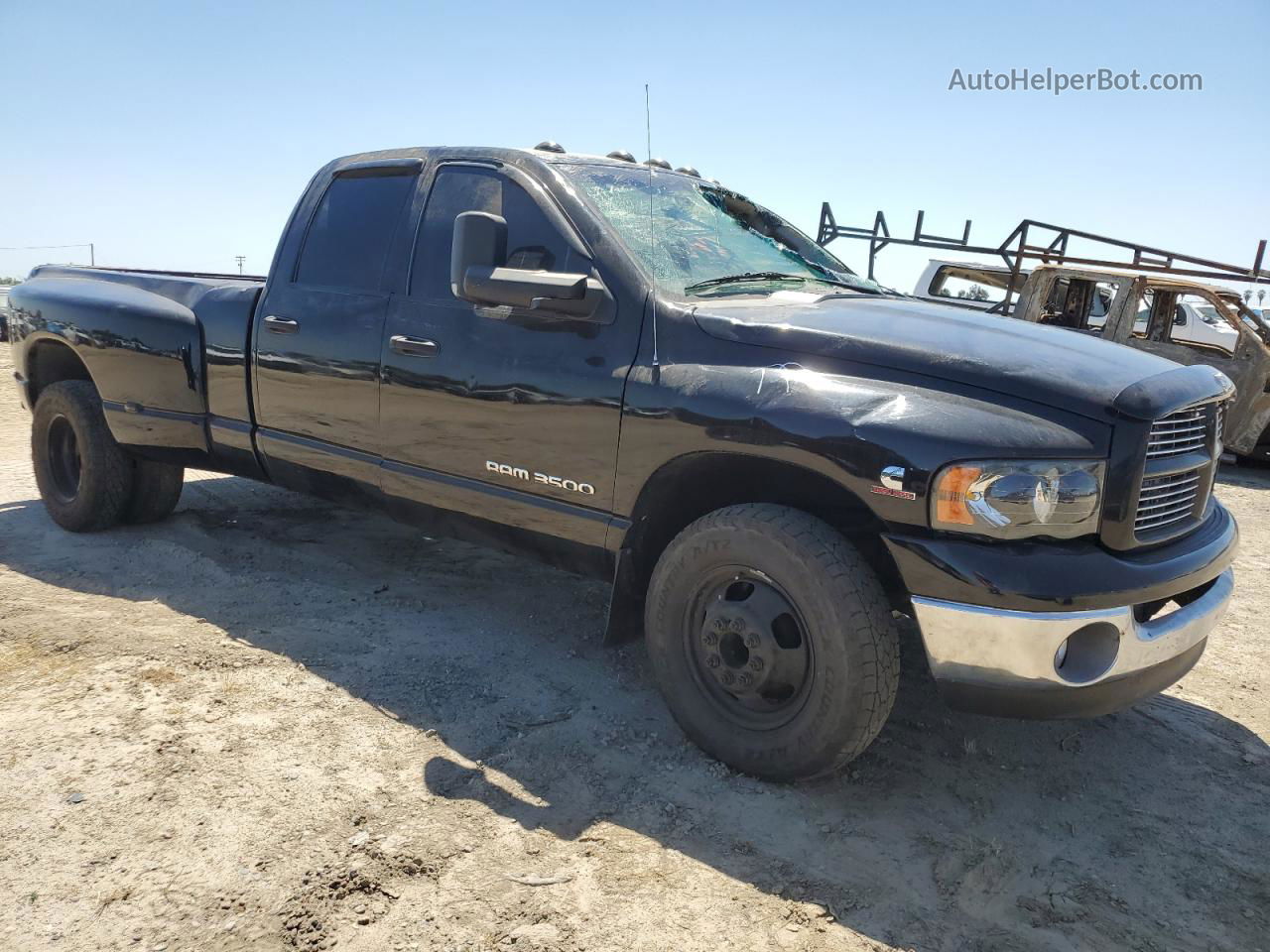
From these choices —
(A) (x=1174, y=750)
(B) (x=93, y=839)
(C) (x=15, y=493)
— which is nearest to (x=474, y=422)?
(B) (x=93, y=839)

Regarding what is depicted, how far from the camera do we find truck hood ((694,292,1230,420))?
2512mm

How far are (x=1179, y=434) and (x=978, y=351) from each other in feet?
2.00

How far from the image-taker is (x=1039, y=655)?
2.39 meters

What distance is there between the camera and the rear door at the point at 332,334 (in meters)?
3.77

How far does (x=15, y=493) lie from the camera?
5969 mm

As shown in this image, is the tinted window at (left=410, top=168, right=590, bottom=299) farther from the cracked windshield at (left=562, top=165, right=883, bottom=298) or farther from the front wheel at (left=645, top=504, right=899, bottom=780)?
the front wheel at (left=645, top=504, right=899, bottom=780)

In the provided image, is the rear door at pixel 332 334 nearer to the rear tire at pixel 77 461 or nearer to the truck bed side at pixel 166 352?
the truck bed side at pixel 166 352

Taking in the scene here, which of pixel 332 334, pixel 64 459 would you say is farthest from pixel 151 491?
pixel 332 334

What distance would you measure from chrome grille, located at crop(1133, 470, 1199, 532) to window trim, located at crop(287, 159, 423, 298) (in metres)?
2.76

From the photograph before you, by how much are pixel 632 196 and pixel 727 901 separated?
2407 millimetres

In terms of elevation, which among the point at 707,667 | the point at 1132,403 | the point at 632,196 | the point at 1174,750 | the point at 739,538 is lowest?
the point at 1174,750

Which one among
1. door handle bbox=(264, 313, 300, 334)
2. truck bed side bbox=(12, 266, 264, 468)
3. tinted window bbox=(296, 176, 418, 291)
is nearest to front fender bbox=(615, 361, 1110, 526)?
tinted window bbox=(296, 176, 418, 291)

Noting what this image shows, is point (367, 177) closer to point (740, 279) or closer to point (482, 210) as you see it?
point (482, 210)

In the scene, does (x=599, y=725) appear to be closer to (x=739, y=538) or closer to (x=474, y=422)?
(x=739, y=538)
